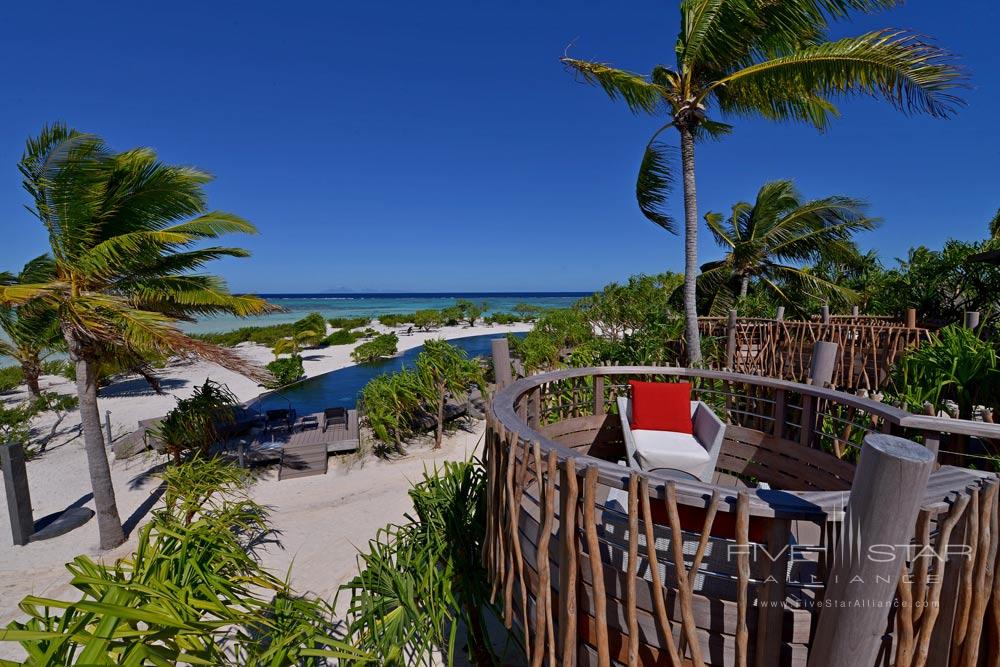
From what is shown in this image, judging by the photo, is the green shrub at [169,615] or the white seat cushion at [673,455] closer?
the green shrub at [169,615]

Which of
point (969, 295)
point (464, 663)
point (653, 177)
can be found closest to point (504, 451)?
point (464, 663)

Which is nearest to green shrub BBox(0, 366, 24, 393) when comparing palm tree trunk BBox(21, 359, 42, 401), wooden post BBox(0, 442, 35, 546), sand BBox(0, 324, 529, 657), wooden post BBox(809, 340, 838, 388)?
palm tree trunk BBox(21, 359, 42, 401)

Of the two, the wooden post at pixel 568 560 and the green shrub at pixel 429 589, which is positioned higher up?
the wooden post at pixel 568 560

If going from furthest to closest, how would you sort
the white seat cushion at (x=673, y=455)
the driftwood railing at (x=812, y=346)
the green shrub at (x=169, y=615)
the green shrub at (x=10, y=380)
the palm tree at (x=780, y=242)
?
the green shrub at (x=10, y=380) → the palm tree at (x=780, y=242) → the driftwood railing at (x=812, y=346) → the white seat cushion at (x=673, y=455) → the green shrub at (x=169, y=615)

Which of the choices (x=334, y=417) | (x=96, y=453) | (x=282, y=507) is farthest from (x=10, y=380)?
(x=282, y=507)

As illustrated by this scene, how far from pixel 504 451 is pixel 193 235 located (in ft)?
20.8

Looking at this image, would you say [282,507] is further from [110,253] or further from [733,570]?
Answer: [733,570]

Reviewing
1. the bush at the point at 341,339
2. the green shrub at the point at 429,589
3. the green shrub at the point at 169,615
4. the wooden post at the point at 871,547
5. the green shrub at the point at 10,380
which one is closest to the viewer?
the wooden post at the point at 871,547

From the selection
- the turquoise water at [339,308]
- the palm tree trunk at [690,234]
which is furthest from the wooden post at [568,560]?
the turquoise water at [339,308]

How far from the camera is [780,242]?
1254 cm

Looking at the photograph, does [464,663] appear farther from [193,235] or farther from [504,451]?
[193,235]

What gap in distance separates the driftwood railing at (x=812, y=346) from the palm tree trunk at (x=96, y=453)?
422 inches

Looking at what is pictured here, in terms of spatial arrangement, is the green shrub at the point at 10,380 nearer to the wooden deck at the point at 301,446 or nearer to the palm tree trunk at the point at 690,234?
the wooden deck at the point at 301,446

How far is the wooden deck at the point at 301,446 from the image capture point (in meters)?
7.17
